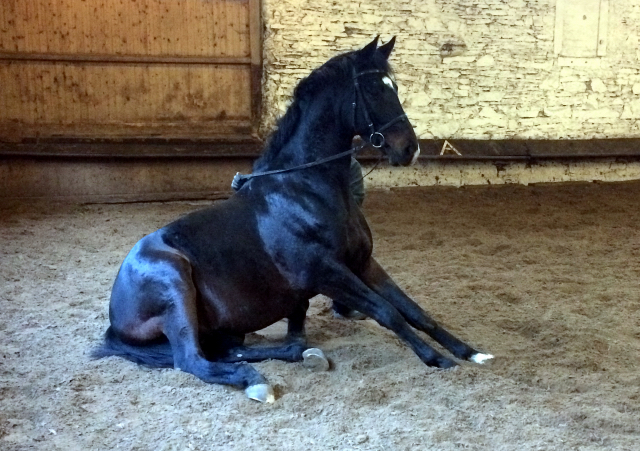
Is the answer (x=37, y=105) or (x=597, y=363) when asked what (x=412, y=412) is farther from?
(x=37, y=105)

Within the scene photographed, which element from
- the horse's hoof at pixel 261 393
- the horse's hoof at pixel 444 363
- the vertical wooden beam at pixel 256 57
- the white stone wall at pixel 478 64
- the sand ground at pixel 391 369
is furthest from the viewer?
the white stone wall at pixel 478 64

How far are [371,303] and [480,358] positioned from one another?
1.89 ft

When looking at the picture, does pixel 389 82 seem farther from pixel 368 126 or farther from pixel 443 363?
pixel 443 363

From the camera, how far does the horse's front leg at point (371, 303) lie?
2.99 meters

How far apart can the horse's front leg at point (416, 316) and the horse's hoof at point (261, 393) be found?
0.86 metres

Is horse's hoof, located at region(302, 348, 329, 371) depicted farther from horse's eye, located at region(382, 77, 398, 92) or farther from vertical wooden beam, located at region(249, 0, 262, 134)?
vertical wooden beam, located at region(249, 0, 262, 134)

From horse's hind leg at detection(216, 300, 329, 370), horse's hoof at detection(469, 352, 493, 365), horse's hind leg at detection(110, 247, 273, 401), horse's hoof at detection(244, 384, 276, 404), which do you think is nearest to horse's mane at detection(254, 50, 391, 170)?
horse's hind leg at detection(110, 247, 273, 401)

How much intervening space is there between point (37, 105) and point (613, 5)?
7.58 m

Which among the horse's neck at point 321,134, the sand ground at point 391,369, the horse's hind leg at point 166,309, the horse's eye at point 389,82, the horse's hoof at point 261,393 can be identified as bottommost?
the sand ground at point 391,369

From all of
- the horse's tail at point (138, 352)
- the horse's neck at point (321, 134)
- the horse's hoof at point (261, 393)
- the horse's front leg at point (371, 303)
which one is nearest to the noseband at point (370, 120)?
the horse's neck at point (321, 134)

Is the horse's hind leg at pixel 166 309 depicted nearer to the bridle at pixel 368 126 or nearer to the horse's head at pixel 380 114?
the bridle at pixel 368 126

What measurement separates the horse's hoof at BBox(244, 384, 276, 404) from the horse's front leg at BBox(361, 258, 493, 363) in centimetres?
86

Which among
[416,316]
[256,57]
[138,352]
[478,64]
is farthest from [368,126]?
[478,64]

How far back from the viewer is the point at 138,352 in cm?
Answer: 313
